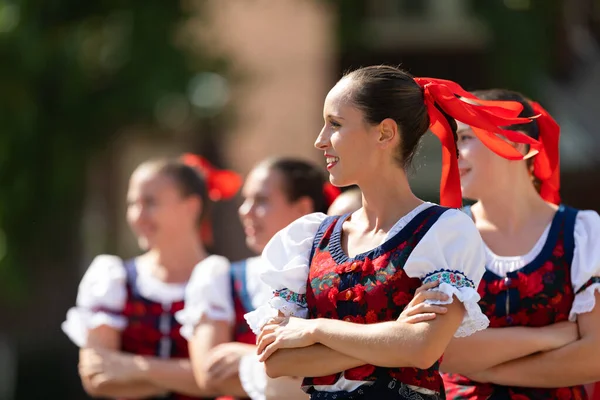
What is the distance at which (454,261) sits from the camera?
2580 mm

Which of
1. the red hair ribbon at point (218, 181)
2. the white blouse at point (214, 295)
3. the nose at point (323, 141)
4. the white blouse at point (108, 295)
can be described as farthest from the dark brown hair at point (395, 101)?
the red hair ribbon at point (218, 181)

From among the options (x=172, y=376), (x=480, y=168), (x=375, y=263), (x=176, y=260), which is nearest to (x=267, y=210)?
(x=176, y=260)

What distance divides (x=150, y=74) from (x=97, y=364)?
436cm

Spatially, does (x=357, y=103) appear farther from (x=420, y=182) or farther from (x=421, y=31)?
(x=421, y=31)

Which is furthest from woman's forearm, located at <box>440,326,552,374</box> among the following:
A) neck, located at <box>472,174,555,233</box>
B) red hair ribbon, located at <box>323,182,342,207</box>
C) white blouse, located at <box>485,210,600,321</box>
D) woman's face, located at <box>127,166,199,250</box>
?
woman's face, located at <box>127,166,199,250</box>

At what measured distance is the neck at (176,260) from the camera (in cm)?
438

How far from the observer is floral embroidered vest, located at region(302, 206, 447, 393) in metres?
2.62

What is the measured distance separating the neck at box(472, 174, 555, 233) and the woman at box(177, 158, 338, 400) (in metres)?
0.88

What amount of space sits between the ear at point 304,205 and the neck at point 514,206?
86cm

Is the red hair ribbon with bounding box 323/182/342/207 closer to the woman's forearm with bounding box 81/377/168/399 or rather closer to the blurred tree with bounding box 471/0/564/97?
the woman's forearm with bounding box 81/377/168/399

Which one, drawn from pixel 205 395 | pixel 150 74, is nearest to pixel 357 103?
pixel 205 395

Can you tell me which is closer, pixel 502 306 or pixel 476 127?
pixel 476 127

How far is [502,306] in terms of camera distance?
3.19 meters

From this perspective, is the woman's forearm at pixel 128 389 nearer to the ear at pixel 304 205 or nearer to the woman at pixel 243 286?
the woman at pixel 243 286
